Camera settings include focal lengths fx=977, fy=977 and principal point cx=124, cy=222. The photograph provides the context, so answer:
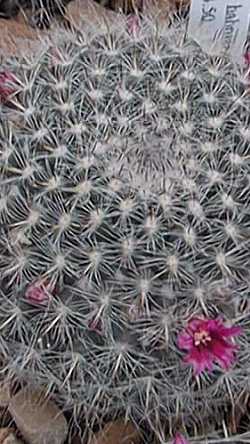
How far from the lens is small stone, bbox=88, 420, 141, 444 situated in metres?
1.73

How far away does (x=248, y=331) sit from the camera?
5.27 feet

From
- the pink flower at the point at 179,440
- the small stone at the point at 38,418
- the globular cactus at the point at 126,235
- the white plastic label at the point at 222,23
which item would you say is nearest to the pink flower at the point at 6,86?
the globular cactus at the point at 126,235

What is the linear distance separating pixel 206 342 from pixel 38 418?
0.37 metres

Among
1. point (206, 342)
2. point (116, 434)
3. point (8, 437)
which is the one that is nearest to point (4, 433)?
point (8, 437)

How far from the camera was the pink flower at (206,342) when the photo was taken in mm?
1527

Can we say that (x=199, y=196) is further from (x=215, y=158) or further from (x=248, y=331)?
(x=248, y=331)

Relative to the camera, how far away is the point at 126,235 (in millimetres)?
1514

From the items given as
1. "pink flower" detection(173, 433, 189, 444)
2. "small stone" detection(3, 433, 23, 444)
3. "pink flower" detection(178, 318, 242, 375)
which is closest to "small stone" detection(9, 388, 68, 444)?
"small stone" detection(3, 433, 23, 444)

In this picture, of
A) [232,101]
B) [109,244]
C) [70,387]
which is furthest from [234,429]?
[232,101]

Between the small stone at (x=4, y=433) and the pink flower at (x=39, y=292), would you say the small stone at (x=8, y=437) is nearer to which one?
the small stone at (x=4, y=433)

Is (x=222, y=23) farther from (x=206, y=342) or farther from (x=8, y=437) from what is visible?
(x=8, y=437)

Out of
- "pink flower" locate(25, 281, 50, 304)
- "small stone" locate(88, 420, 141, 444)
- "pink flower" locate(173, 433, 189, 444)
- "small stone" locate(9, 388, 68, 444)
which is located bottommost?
"small stone" locate(88, 420, 141, 444)

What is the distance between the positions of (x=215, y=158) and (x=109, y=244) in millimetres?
232

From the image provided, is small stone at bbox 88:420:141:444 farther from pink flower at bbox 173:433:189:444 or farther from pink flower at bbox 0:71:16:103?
pink flower at bbox 0:71:16:103
